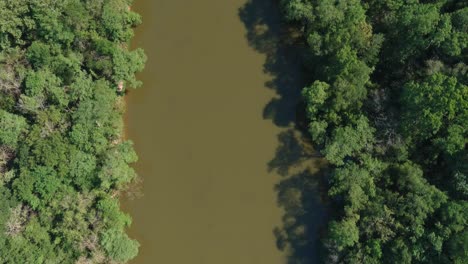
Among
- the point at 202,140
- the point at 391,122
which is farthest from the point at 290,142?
the point at 391,122

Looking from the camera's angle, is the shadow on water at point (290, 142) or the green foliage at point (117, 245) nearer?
the green foliage at point (117, 245)

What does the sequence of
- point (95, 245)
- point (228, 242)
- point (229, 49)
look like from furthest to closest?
point (229, 49)
point (228, 242)
point (95, 245)

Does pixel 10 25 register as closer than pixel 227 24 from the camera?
Yes

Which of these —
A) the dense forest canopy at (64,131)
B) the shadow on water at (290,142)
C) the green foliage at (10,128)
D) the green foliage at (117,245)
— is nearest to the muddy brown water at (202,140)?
the shadow on water at (290,142)

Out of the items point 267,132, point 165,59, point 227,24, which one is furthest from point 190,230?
point 227,24

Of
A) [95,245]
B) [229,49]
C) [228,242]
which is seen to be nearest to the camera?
[95,245]

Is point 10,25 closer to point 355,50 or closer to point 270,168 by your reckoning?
point 270,168

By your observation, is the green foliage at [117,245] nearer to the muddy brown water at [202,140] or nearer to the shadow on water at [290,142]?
the muddy brown water at [202,140]

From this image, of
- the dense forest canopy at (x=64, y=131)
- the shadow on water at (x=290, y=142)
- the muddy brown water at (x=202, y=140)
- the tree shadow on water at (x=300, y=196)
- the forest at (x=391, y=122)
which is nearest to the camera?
the forest at (x=391, y=122)
